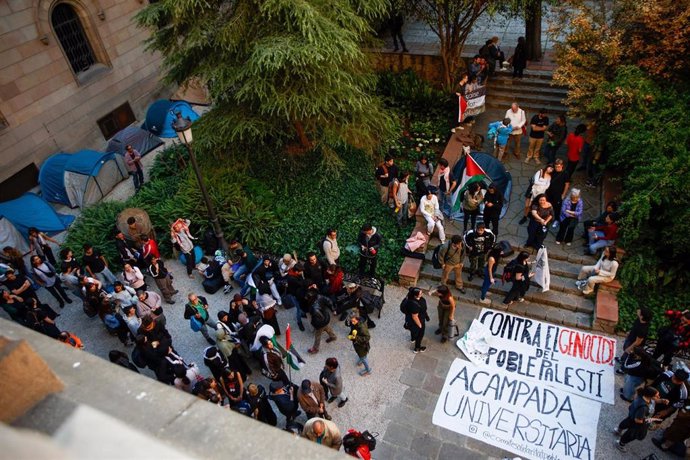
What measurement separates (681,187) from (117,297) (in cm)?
1142

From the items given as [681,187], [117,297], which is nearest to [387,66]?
[681,187]

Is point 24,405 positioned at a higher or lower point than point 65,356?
higher

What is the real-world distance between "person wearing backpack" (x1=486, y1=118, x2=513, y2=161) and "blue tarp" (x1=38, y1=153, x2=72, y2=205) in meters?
13.2

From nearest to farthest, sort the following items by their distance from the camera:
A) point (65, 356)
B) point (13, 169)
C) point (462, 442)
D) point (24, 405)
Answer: point (24, 405) < point (65, 356) < point (462, 442) < point (13, 169)

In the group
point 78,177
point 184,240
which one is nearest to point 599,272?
point 184,240

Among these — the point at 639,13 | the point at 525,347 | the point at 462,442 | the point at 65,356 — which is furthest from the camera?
the point at 639,13

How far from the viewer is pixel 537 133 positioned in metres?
12.6

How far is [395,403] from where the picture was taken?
28.7 feet

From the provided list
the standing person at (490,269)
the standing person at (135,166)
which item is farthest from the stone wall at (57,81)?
the standing person at (490,269)

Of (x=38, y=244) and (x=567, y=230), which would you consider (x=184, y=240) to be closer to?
(x=38, y=244)

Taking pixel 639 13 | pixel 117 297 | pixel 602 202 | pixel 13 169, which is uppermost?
pixel 639 13

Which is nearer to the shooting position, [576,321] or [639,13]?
[576,321]

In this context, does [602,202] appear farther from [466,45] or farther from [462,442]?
[466,45]

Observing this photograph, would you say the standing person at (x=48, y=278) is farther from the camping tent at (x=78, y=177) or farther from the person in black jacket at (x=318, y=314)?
the person in black jacket at (x=318, y=314)
